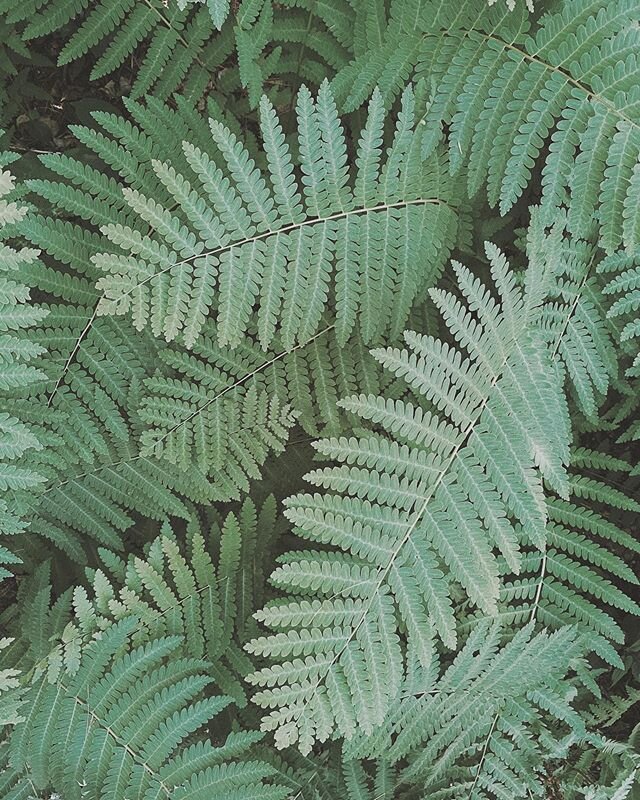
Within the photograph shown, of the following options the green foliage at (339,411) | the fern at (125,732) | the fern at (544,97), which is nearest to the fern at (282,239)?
the green foliage at (339,411)

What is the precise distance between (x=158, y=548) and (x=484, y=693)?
4.55ft

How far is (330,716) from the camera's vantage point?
100 inches

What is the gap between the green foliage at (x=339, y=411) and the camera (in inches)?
102

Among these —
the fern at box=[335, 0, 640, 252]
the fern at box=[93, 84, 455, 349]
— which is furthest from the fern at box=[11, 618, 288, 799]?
the fern at box=[335, 0, 640, 252]

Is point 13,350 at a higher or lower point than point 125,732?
higher

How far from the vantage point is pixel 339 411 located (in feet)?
11.5

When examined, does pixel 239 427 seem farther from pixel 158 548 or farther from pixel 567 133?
pixel 567 133

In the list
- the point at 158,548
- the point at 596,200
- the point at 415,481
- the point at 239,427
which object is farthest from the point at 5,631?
the point at 596,200

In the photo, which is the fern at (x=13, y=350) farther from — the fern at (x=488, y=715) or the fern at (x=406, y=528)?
the fern at (x=488, y=715)

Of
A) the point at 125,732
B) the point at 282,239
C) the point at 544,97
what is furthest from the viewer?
the point at 125,732

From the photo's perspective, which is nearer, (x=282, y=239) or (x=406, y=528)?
(x=406, y=528)

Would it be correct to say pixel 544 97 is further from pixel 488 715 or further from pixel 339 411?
pixel 488 715

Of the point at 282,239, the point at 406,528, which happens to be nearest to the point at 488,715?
the point at 406,528

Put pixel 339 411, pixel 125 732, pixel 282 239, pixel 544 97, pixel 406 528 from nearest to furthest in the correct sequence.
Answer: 1. pixel 406 528
2. pixel 544 97
3. pixel 282 239
4. pixel 125 732
5. pixel 339 411
